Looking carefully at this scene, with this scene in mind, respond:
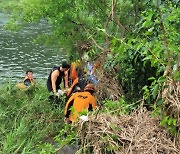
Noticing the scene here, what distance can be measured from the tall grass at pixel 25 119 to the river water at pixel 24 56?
10687 millimetres

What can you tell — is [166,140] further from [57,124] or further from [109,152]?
[57,124]

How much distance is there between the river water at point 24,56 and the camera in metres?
21.7

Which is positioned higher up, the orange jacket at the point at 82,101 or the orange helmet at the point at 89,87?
the orange helmet at the point at 89,87

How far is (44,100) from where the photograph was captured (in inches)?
356

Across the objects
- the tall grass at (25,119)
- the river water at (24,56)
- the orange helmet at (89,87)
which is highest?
the orange helmet at (89,87)

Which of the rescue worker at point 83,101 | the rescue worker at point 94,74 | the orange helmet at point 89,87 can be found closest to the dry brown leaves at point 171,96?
the rescue worker at point 83,101

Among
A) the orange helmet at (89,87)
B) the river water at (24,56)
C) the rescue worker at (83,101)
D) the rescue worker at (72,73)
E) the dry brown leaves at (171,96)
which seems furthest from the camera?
the river water at (24,56)

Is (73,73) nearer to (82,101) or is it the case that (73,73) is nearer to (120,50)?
(82,101)

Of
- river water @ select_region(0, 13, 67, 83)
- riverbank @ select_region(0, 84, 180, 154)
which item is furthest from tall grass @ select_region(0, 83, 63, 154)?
river water @ select_region(0, 13, 67, 83)

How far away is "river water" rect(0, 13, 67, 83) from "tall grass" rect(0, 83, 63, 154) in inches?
421

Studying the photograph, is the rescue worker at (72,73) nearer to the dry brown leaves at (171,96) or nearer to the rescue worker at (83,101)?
the rescue worker at (83,101)

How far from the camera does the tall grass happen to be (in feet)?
23.6

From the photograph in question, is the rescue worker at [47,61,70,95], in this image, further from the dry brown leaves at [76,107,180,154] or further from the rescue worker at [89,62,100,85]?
the dry brown leaves at [76,107,180,154]

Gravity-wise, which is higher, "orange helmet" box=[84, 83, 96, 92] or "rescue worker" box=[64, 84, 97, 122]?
"orange helmet" box=[84, 83, 96, 92]
